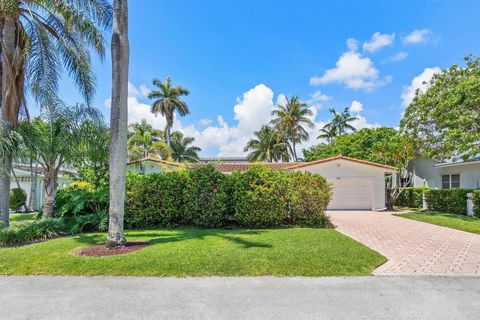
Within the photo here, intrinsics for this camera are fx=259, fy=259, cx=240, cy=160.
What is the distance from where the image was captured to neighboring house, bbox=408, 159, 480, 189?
17.2 meters

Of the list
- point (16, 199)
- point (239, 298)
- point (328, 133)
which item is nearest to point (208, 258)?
point (239, 298)

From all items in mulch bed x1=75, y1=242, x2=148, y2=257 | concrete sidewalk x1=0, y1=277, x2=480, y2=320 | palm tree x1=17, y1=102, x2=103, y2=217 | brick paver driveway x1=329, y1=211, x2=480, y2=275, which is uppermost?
palm tree x1=17, y1=102, x2=103, y2=217

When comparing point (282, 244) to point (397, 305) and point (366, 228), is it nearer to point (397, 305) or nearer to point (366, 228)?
point (397, 305)

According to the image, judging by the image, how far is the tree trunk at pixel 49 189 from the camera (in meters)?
9.53

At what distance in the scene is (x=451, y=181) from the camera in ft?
63.8

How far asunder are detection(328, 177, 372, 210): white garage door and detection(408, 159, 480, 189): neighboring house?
19.5 ft

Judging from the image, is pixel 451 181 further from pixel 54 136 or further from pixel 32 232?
pixel 32 232

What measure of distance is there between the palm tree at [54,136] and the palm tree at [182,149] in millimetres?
28776

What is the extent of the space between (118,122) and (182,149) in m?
32.7

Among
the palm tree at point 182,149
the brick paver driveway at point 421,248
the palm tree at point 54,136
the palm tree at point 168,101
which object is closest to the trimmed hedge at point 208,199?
the palm tree at point 54,136

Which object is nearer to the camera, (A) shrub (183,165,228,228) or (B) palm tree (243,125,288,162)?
(A) shrub (183,165,228,228)

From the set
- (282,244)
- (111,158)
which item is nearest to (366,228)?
(282,244)

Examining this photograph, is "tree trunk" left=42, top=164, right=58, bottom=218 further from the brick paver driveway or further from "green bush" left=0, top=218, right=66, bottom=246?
the brick paver driveway

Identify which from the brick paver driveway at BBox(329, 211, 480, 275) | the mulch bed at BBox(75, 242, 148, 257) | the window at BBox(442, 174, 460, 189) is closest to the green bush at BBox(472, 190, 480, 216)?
the brick paver driveway at BBox(329, 211, 480, 275)
